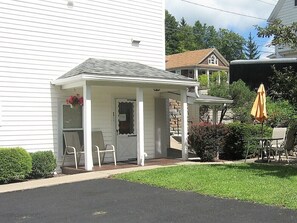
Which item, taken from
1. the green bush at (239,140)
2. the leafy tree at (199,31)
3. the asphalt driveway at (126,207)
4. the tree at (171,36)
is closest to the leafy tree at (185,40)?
the tree at (171,36)

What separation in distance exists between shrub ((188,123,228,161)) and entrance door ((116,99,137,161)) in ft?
6.49

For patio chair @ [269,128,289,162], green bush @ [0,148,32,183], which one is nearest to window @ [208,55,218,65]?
patio chair @ [269,128,289,162]

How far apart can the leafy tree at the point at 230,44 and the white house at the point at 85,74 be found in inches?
3082

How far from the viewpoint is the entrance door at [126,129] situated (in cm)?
1439

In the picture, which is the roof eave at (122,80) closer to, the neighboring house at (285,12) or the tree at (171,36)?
the neighboring house at (285,12)

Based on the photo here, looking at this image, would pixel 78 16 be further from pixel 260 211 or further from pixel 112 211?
pixel 260 211

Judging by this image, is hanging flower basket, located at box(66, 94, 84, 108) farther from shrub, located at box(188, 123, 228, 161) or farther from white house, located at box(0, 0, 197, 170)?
shrub, located at box(188, 123, 228, 161)

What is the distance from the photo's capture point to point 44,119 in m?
12.7

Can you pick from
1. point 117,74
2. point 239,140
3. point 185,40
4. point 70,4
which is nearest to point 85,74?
point 117,74

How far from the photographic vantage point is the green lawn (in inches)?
306

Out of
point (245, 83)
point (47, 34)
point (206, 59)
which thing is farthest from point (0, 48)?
point (206, 59)

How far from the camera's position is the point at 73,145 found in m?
13.1

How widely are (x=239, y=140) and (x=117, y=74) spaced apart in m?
5.41

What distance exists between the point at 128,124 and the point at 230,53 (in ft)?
268
